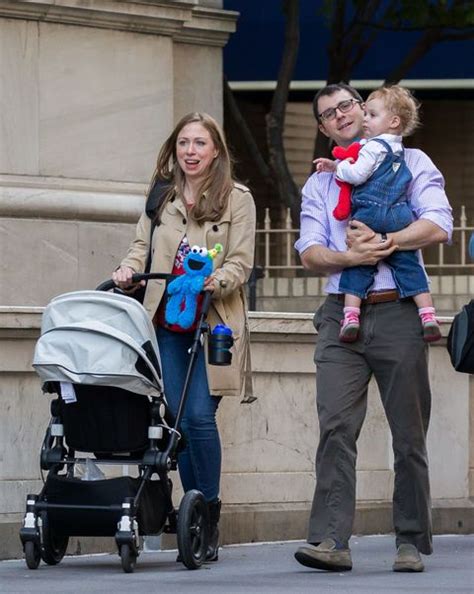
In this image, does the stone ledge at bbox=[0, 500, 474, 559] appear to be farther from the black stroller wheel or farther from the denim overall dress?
the denim overall dress

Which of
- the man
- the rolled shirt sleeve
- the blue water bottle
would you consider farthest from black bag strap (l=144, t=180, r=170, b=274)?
the rolled shirt sleeve

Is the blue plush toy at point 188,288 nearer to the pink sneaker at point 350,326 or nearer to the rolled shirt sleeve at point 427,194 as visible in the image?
the pink sneaker at point 350,326

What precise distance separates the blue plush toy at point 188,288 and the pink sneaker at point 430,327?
0.94 meters

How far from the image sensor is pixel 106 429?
23.6 feet

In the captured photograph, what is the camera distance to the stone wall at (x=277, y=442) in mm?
8086

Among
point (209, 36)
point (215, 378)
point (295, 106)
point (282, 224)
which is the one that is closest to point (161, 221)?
point (215, 378)

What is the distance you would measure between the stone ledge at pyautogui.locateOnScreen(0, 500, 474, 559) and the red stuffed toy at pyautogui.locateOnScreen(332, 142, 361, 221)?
2029mm

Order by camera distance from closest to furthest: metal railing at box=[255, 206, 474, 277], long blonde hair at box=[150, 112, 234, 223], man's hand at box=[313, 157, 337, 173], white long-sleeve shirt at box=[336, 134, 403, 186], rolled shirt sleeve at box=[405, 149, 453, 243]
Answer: white long-sleeve shirt at box=[336, 134, 403, 186]
rolled shirt sleeve at box=[405, 149, 453, 243]
man's hand at box=[313, 157, 337, 173]
long blonde hair at box=[150, 112, 234, 223]
metal railing at box=[255, 206, 474, 277]

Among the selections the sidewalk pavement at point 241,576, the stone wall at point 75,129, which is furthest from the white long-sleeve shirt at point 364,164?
the stone wall at point 75,129

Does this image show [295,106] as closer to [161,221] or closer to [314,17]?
[314,17]

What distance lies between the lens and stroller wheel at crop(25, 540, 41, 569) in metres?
7.22

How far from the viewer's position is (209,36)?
13.2m

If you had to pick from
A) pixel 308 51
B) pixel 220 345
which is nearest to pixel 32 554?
pixel 220 345

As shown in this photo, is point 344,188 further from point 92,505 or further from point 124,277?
point 92,505
